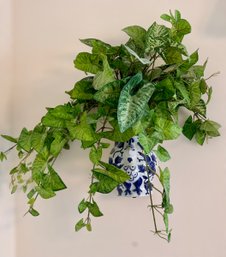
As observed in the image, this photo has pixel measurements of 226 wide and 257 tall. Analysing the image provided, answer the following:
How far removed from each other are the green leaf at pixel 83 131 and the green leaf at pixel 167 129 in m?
0.20

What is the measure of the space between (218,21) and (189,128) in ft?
1.37

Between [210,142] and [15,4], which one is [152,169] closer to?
[210,142]

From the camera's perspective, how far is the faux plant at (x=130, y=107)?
98 cm

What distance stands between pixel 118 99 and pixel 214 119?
43cm

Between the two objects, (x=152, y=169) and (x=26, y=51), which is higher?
(x=26, y=51)

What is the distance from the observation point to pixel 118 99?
982 mm

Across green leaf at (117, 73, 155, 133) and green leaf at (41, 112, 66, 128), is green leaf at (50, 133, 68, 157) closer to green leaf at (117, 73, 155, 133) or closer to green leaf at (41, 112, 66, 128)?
green leaf at (41, 112, 66, 128)

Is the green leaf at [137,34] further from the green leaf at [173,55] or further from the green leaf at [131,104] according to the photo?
the green leaf at [131,104]

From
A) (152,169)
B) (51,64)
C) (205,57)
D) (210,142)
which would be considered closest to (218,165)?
(210,142)

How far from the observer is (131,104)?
92cm

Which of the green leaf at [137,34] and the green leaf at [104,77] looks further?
the green leaf at [137,34]

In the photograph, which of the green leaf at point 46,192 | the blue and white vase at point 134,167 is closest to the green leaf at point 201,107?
the blue and white vase at point 134,167

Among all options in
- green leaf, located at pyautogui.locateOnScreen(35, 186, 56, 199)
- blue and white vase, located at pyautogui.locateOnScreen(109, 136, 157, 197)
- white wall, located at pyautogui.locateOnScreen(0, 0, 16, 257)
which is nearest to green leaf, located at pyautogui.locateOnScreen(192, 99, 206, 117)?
blue and white vase, located at pyautogui.locateOnScreen(109, 136, 157, 197)

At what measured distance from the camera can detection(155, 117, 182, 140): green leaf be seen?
1.00m
